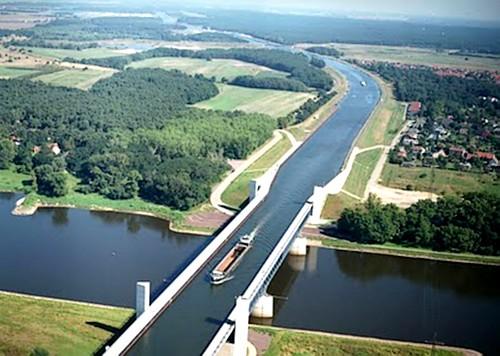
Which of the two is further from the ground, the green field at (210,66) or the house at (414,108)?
the green field at (210,66)

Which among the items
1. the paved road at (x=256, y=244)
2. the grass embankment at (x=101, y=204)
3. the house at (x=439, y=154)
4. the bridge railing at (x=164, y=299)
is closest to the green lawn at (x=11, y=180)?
the grass embankment at (x=101, y=204)

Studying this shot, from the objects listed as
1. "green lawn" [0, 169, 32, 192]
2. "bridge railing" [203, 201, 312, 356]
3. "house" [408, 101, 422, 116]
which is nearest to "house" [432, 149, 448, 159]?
"house" [408, 101, 422, 116]

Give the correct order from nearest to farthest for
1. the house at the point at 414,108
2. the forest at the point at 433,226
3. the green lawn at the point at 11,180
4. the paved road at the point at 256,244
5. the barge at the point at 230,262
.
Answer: the paved road at the point at 256,244 → the barge at the point at 230,262 → the forest at the point at 433,226 → the green lawn at the point at 11,180 → the house at the point at 414,108

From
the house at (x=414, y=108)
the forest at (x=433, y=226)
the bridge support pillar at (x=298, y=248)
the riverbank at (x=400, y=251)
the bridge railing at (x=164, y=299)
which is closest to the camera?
the bridge railing at (x=164, y=299)

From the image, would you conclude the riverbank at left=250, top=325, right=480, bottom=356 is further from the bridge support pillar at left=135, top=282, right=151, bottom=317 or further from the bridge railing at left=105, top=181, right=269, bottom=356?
the bridge support pillar at left=135, top=282, right=151, bottom=317

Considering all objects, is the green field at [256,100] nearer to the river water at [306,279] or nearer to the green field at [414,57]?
the green field at [414,57]

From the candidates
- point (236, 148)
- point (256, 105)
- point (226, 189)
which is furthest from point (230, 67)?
point (226, 189)
